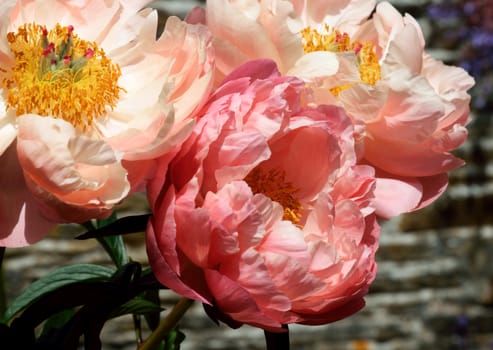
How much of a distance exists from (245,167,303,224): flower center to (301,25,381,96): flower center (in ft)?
0.31

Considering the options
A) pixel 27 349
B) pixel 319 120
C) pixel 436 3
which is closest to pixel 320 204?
pixel 319 120

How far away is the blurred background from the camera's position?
9.74 ft

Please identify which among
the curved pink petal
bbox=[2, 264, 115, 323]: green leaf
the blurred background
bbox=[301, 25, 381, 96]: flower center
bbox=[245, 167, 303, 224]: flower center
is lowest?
the blurred background

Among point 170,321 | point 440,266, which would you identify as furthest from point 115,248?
point 440,266

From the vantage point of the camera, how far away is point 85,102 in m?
0.48

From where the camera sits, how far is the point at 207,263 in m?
0.45

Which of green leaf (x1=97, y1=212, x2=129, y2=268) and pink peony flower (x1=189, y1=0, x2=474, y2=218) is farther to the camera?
green leaf (x1=97, y1=212, x2=129, y2=268)

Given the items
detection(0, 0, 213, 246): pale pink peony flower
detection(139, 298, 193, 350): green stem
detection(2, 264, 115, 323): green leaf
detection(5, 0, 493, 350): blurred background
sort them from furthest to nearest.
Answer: detection(5, 0, 493, 350): blurred background < detection(2, 264, 115, 323): green leaf < detection(139, 298, 193, 350): green stem < detection(0, 0, 213, 246): pale pink peony flower

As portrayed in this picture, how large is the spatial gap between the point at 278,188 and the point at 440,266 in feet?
8.68

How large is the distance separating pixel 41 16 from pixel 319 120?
6.2 inches

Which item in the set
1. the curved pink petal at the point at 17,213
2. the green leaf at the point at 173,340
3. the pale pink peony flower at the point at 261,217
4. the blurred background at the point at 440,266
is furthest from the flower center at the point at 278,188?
the blurred background at the point at 440,266

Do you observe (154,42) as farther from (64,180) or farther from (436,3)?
(436,3)

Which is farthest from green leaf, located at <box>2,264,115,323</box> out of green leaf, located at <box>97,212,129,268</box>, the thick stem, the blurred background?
the blurred background

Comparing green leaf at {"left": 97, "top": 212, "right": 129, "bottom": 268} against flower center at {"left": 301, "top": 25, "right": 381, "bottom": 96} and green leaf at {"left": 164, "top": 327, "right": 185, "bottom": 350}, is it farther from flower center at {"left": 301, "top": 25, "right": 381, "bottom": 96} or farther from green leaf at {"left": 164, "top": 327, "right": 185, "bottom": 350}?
flower center at {"left": 301, "top": 25, "right": 381, "bottom": 96}
